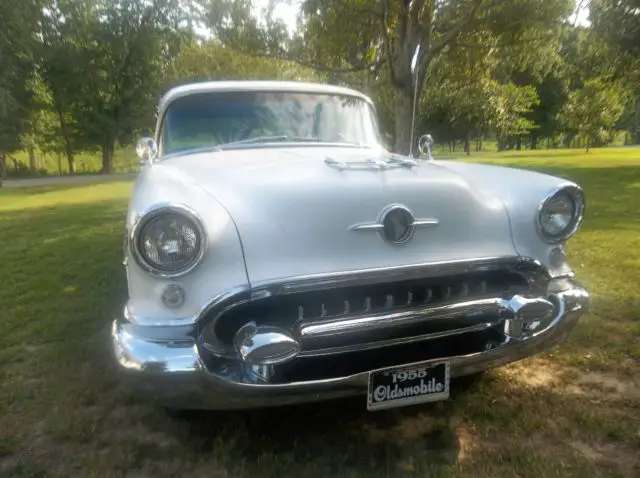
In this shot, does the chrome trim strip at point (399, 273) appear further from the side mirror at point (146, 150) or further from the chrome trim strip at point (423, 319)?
the side mirror at point (146, 150)

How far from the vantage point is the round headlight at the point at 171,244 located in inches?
81.7

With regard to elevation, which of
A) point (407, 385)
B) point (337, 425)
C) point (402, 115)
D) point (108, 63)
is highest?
point (108, 63)

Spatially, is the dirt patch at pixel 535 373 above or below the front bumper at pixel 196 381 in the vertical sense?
below

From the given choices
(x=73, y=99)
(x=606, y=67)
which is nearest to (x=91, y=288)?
(x=606, y=67)

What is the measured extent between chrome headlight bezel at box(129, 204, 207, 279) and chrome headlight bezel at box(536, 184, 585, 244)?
1.54 m

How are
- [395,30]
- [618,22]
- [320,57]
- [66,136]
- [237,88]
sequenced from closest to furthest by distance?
1. [237,88]
2. [395,30]
3. [320,57]
4. [618,22]
5. [66,136]

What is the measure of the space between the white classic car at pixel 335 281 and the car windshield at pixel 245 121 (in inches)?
30.7

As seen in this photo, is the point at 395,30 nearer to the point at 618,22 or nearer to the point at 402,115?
the point at 402,115

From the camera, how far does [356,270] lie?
219cm

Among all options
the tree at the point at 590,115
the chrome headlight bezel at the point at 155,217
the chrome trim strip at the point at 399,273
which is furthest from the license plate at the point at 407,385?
the tree at the point at 590,115

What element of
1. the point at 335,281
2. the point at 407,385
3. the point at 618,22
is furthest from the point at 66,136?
the point at 407,385

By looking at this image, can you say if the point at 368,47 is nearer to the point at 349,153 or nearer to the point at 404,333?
the point at 349,153

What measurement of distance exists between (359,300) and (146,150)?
75.6 inches

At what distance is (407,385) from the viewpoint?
2232mm
